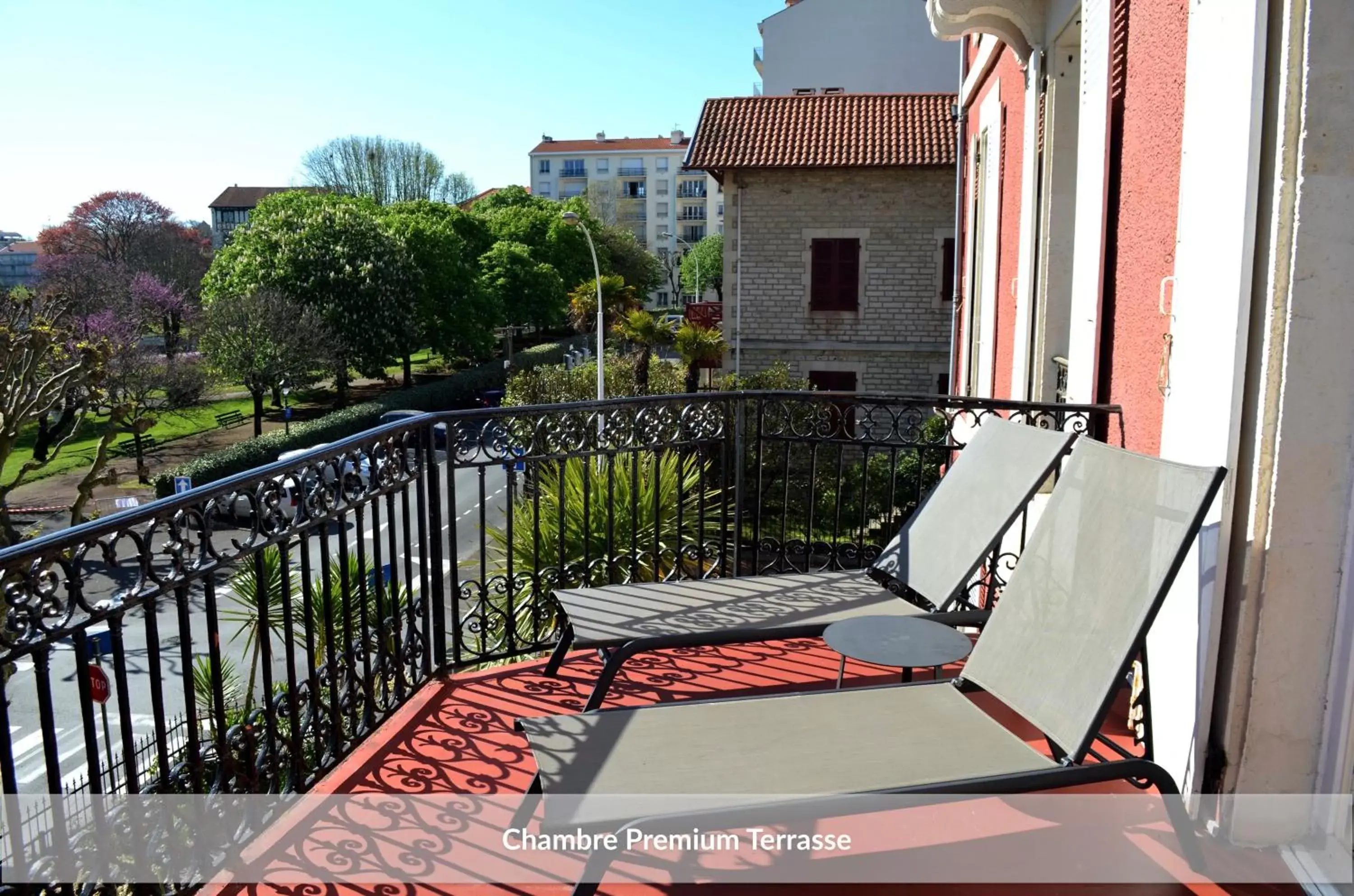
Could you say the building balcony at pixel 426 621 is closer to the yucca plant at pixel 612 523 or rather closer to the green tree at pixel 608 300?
the yucca plant at pixel 612 523

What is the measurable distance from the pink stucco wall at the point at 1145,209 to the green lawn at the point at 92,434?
32.3m

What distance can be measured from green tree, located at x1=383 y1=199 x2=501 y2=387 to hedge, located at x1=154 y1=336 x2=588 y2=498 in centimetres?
153

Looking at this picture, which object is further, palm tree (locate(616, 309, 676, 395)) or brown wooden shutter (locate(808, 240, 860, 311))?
palm tree (locate(616, 309, 676, 395))

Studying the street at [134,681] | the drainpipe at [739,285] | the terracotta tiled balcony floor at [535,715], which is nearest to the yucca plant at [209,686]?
the street at [134,681]

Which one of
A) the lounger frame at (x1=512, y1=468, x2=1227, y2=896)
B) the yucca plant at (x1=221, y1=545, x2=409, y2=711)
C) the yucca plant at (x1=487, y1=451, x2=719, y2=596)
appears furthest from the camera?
the yucca plant at (x1=487, y1=451, x2=719, y2=596)

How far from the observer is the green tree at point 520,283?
50000mm

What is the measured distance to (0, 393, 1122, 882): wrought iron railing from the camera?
2.13 metres

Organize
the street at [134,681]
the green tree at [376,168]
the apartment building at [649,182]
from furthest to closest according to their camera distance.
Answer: the apartment building at [649,182], the green tree at [376,168], the street at [134,681]

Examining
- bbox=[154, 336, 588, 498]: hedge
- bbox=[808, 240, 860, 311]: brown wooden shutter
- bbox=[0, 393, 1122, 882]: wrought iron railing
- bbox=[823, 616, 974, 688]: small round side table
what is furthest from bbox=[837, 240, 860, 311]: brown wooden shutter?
bbox=[823, 616, 974, 688]: small round side table

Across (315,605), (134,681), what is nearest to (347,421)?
(134,681)

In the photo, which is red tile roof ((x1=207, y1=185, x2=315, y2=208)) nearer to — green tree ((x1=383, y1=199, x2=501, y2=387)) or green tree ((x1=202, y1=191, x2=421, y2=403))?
green tree ((x1=383, y1=199, x2=501, y2=387))

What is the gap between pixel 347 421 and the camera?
31297 mm

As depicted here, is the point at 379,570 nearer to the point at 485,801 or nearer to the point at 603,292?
the point at 485,801

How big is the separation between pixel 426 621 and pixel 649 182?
9799 centimetres
